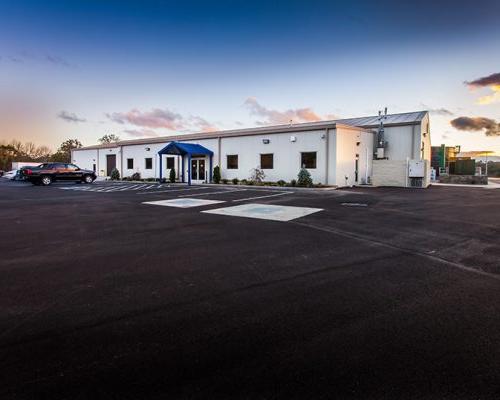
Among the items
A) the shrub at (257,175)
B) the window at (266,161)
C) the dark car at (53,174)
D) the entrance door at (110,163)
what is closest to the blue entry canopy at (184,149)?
the shrub at (257,175)

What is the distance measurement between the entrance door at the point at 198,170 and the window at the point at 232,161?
9.01 feet

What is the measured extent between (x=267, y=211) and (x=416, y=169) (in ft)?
57.9

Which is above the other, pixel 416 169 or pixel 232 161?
pixel 232 161

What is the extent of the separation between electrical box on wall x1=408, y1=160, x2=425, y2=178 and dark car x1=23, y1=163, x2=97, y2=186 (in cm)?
2677

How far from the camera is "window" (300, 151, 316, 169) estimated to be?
2325 centimetres

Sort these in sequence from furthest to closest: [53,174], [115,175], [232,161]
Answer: [115,175]
[232,161]
[53,174]

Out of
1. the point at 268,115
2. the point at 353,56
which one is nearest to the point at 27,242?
the point at 353,56

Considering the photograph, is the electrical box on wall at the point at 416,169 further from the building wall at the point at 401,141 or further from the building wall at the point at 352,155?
the building wall at the point at 352,155

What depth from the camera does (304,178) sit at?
2217 centimetres

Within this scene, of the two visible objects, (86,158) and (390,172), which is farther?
(86,158)

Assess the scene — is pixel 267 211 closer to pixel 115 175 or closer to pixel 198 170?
pixel 198 170

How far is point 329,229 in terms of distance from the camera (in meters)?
7.89

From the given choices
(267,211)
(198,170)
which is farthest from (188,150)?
(267,211)

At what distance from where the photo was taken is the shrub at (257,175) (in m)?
25.4
